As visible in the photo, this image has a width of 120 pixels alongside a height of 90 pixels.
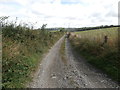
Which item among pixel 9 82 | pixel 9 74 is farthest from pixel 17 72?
pixel 9 82

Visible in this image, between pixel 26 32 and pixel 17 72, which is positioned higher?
pixel 26 32

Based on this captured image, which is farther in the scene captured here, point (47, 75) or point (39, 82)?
point (47, 75)

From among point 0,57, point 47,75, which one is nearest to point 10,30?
point 0,57

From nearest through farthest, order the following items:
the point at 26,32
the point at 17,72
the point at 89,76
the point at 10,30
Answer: the point at 17,72 < the point at 89,76 < the point at 10,30 < the point at 26,32

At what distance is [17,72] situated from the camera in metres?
5.31

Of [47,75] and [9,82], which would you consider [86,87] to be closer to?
[47,75]

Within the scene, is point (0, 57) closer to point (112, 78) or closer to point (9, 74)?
point (9, 74)

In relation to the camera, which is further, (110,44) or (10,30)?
(10,30)

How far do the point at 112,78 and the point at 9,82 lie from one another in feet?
14.0

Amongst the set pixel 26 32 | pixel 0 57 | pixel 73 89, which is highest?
pixel 26 32

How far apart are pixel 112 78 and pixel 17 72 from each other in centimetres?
414

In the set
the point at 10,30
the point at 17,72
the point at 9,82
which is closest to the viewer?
the point at 9,82

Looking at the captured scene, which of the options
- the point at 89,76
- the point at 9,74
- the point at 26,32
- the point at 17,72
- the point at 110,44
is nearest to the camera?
the point at 9,74

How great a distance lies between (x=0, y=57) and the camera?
5.06m
